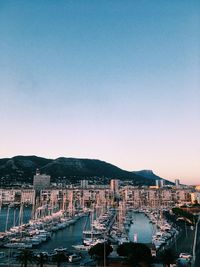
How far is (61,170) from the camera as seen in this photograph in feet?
351

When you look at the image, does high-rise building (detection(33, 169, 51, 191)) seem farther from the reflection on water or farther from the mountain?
the reflection on water

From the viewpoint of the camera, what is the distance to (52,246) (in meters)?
24.6

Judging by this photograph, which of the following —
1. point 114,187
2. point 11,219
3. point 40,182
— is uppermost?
point 40,182

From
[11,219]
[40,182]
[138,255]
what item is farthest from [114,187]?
[138,255]

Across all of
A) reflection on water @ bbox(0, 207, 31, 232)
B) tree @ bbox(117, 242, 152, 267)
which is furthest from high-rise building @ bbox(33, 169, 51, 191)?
tree @ bbox(117, 242, 152, 267)

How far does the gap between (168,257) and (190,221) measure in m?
21.9

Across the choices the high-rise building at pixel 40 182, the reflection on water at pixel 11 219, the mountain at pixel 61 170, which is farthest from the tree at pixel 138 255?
the mountain at pixel 61 170

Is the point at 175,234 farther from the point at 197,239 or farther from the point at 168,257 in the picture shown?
the point at 168,257

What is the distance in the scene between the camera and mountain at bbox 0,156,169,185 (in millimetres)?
93875

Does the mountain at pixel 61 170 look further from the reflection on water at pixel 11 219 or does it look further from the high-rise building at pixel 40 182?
the reflection on water at pixel 11 219

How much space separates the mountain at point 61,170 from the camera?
93.9 meters

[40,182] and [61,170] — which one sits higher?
[61,170]

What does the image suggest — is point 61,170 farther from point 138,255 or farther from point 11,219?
point 138,255

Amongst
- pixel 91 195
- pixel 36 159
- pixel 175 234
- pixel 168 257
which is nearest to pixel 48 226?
pixel 175 234
